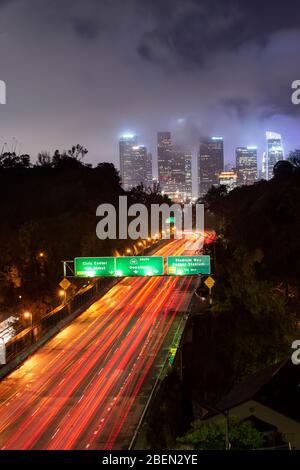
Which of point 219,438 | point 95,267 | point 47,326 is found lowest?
point 47,326

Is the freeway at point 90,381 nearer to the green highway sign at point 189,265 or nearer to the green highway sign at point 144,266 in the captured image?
the green highway sign at point 144,266

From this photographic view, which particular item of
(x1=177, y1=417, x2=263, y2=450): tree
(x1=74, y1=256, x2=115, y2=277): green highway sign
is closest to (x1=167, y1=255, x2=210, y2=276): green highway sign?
(x1=74, y1=256, x2=115, y2=277): green highway sign

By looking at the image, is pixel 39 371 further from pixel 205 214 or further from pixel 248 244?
pixel 205 214

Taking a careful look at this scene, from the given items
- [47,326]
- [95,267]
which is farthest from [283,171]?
[47,326]

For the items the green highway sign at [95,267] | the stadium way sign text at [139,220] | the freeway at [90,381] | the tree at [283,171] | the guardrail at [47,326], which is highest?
the tree at [283,171]

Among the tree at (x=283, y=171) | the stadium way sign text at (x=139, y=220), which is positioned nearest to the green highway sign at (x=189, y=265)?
the stadium way sign text at (x=139, y=220)

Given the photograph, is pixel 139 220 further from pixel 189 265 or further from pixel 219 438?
pixel 219 438
